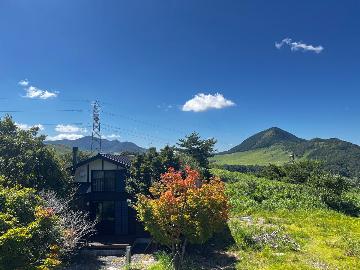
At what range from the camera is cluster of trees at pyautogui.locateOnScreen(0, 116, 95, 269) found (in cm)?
1559

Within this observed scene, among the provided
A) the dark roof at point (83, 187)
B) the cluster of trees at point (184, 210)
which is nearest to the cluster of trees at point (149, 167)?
the dark roof at point (83, 187)

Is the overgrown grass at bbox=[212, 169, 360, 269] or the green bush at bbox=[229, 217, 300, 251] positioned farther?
the green bush at bbox=[229, 217, 300, 251]

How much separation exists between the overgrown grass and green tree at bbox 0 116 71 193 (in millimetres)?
16639

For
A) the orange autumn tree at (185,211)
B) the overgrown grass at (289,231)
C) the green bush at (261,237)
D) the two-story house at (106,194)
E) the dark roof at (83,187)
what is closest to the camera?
the orange autumn tree at (185,211)

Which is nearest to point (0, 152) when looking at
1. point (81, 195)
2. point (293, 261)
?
point (81, 195)

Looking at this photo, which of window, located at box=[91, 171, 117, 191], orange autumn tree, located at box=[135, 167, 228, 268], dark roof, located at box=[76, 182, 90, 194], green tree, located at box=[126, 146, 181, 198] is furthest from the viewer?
window, located at box=[91, 171, 117, 191]

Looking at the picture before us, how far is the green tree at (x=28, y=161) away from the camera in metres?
33.5

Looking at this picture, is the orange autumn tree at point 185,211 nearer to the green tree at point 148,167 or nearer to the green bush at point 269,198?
the green tree at point 148,167

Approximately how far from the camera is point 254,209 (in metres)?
44.7

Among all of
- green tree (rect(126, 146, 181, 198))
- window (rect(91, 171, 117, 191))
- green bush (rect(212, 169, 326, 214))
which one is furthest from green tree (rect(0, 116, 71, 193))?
green bush (rect(212, 169, 326, 214))

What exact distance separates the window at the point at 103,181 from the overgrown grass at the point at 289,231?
12.4m

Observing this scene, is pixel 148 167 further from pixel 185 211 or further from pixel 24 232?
pixel 24 232

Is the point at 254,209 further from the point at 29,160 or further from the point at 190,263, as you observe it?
the point at 29,160

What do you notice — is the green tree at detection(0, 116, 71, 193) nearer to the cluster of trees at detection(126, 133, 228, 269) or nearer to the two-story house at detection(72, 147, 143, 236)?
the two-story house at detection(72, 147, 143, 236)
